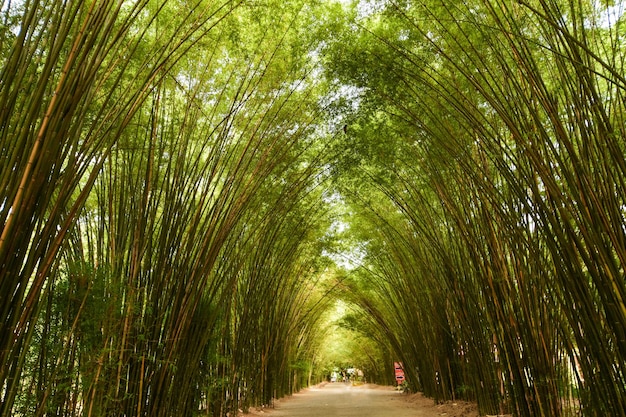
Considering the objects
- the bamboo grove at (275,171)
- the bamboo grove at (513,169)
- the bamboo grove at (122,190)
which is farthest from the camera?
the bamboo grove at (513,169)

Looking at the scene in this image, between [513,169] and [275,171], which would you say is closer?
[513,169]

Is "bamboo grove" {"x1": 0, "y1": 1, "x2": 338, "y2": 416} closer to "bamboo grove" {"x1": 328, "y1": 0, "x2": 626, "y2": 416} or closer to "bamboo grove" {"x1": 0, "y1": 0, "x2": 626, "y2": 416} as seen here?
"bamboo grove" {"x1": 0, "y1": 0, "x2": 626, "y2": 416}

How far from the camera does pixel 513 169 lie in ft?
15.8

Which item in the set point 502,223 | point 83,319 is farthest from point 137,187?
point 502,223

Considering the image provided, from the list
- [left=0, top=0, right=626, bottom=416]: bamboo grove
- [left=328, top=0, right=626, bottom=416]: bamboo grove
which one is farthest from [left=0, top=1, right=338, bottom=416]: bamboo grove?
[left=328, top=0, right=626, bottom=416]: bamboo grove

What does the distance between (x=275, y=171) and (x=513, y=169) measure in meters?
2.66

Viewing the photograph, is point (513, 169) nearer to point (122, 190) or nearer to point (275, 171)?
point (275, 171)

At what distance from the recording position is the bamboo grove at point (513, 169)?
7.43 feet

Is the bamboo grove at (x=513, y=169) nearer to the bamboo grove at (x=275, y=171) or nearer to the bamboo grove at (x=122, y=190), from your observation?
the bamboo grove at (x=275, y=171)

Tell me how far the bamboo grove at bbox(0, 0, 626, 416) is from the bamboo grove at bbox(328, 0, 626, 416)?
2 cm

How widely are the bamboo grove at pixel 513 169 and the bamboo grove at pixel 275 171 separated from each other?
0.08 ft

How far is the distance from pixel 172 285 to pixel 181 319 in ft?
0.83

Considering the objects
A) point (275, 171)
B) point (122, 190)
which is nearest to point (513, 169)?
point (275, 171)

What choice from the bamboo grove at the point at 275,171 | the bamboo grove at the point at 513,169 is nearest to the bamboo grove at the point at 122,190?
the bamboo grove at the point at 275,171
